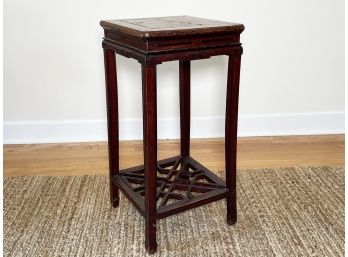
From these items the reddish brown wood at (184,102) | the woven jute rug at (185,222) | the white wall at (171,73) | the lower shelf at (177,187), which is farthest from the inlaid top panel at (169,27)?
the white wall at (171,73)

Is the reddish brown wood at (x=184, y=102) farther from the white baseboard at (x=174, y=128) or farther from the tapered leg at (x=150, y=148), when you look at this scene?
the white baseboard at (x=174, y=128)

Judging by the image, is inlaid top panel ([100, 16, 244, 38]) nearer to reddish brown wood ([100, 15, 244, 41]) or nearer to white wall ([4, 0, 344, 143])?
reddish brown wood ([100, 15, 244, 41])

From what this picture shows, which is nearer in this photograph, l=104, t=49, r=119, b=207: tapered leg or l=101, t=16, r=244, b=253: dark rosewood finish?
l=101, t=16, r=244, b=253: dark rosewood finish

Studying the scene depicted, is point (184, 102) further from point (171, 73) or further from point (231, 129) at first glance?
point (171, 73)

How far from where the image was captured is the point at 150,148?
4.40 ft

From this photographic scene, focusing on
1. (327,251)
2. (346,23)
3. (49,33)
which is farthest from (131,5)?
(327,251)

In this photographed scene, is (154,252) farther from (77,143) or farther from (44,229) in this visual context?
(77,143)

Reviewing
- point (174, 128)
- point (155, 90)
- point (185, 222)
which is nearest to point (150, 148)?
point (155, 90)

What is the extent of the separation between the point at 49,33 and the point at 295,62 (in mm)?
1257

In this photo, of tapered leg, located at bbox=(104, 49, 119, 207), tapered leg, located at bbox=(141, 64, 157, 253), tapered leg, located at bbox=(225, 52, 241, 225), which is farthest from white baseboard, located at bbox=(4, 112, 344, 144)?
tapered leg, located at bbox=(141, 64, 157, 253)

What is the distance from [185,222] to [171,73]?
3.07 feet

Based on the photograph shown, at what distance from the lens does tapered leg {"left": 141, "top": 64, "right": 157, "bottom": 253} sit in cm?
127

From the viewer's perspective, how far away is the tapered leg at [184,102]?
1.71 meters

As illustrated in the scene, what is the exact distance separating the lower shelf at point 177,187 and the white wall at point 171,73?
2.15 feet
